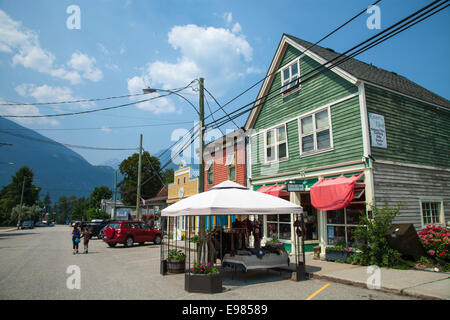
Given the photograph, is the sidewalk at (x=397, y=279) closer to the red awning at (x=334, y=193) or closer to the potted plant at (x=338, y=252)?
the potted plant at (x=338, y=252)

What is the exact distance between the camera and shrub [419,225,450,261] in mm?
9492

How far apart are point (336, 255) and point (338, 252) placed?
0.49 feet

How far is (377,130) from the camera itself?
1131 cm

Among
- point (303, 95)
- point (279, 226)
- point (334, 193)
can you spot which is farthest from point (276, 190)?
point (303, 95)

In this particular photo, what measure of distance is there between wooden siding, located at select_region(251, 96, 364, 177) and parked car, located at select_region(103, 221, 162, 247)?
484 inches

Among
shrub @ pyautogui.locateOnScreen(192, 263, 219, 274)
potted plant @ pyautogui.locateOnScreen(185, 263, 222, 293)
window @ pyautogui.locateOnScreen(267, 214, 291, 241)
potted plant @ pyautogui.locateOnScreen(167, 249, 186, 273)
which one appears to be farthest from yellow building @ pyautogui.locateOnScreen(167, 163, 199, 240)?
potted plant @ pyautogui.locateOnScreen(185, 263, 222, 293)

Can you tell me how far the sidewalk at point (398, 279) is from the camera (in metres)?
6.50

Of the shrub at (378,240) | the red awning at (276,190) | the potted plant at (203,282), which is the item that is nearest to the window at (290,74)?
the red awning at (276,190)

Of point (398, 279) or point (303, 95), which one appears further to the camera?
point (303, 95)

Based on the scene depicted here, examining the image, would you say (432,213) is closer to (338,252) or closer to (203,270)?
(338,252)

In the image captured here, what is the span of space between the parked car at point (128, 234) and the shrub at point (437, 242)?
16695 millimetres

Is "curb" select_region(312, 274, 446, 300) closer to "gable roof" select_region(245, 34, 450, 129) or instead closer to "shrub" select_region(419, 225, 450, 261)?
"shrub" select_region(419, 225, 450, 261)
